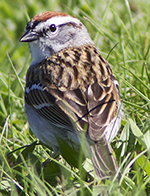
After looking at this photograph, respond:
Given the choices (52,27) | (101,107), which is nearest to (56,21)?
(52,27)

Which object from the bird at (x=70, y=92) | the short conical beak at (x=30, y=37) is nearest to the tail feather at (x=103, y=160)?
the bird at (x=70, y=92)

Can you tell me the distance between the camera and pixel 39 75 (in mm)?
3070

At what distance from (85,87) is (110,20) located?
311 cm

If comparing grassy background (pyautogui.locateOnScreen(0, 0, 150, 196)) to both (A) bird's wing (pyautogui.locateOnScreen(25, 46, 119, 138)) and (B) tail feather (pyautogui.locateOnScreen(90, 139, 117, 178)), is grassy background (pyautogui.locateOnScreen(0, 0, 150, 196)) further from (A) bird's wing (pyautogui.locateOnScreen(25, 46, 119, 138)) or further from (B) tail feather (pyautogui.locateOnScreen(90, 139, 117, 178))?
(A) bird's wing (pyautogui.locateOnScreen(25, 46, 119, 138))

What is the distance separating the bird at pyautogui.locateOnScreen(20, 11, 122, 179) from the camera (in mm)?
2475

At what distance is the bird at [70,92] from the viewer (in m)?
2.47

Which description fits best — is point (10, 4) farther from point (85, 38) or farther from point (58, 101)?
point (58, 101)

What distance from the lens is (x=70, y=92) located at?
272 centimetres

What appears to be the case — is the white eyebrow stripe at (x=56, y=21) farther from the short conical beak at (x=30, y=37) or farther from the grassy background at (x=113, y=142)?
the grassy background at (x=113, y=142)

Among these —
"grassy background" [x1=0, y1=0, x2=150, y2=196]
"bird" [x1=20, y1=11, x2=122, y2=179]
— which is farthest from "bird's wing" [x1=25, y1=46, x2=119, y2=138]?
"grassy background" [x1=0, y1=0, x2=150, y2=196]

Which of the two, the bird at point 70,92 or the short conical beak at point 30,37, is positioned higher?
the short conical beak at point 30,37

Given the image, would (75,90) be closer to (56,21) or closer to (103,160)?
(103,160)

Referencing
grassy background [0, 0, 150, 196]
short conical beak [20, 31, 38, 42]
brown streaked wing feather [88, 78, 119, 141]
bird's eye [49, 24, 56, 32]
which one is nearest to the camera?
grassy background [0, 0, 150, 196]

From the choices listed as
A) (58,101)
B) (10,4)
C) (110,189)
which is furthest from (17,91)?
(10,4)
